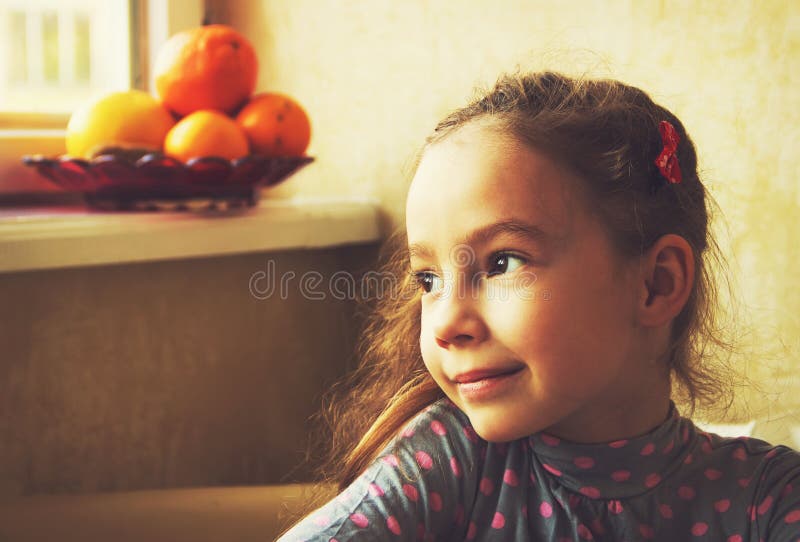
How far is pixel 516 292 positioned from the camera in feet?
2.18

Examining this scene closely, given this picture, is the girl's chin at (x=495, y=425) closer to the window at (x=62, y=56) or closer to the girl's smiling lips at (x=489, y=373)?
the girl's smiling lips at (x=489, y=373)

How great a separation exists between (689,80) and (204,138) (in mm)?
592

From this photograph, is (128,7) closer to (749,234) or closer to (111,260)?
(111,260)

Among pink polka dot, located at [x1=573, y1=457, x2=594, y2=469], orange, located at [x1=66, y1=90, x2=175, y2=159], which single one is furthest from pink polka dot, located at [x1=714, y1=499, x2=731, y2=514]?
orange, located at [x1=66, y1=90, x2=175, y2=159]

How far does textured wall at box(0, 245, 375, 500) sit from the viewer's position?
106cm

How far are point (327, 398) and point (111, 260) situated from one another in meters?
0.46

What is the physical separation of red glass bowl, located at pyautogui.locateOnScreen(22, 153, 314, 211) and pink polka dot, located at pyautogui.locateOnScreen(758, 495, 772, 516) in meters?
0.72

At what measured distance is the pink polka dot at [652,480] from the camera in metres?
0.72

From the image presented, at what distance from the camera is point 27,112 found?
4.24ft

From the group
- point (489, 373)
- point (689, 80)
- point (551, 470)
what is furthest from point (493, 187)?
point (689, 80)

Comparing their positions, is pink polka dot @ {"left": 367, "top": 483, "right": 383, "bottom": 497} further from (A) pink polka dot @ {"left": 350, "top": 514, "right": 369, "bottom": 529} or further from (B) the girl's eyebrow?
(B) the girl's eyebrow

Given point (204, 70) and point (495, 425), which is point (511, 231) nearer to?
point (495, 425)

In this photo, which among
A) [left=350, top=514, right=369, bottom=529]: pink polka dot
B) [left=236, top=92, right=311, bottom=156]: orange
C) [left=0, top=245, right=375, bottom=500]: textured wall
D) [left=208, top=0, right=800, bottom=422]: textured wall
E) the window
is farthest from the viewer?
the window

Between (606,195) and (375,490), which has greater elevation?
(606,195)
